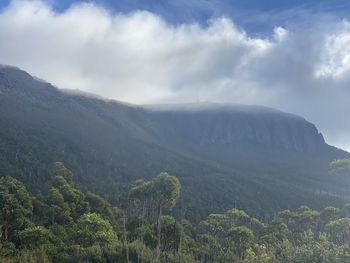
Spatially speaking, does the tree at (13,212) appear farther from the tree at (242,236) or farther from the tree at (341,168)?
the tree at (341,168)

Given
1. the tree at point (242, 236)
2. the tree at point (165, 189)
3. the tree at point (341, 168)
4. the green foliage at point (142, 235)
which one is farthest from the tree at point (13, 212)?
the tree at point (341, 168)

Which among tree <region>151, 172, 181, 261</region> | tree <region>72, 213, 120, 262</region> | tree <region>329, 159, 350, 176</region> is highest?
tree <region>329, 159, 350, 176</region>

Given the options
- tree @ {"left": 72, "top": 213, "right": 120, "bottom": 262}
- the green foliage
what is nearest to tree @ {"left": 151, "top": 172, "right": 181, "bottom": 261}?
the green foliage

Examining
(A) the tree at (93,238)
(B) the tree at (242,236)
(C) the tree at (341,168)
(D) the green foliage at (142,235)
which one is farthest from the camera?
(B) the tree at (242,236)

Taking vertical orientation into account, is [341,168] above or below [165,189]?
above

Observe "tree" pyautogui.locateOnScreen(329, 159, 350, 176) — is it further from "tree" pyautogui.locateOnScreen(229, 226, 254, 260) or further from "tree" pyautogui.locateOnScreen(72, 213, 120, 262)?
"tree" pyautogui.locateOnScreen(229, 226, 254, 260)

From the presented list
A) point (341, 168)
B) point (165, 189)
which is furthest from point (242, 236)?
point (341, 168)

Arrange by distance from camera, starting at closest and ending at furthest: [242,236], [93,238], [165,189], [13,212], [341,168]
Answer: [341,168] → [165,189] → [93,238] → [13,212] → [242,236]

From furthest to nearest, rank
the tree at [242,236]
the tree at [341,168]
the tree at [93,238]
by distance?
1. the tree at [242,236]
2. the tree at [93,238]
3. the tree at [341,168]

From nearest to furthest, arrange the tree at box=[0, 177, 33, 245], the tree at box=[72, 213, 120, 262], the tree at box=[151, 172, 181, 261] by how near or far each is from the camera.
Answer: the tree at box=[72, 213, 120, 262]
the tree at box=[151, 172, 181, 261]
the tree at box=[0, 177, 33, 245]

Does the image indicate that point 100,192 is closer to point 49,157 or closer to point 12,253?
point 49,157

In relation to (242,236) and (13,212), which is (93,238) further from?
(242,236)

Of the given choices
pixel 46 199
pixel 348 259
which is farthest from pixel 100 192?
pixel 348 259

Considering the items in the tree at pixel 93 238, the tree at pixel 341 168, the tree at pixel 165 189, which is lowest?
the tree at pixel 93 238
